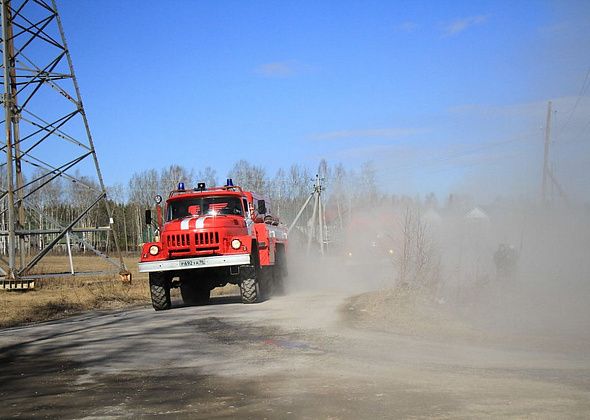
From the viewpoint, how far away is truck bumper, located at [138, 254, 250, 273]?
52.2ft

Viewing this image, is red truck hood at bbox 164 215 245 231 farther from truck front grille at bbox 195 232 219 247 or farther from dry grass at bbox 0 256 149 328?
dry grass at bbox 0 256 149 328

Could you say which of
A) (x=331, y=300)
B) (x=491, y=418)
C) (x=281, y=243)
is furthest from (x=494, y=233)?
(x=491, y=418)

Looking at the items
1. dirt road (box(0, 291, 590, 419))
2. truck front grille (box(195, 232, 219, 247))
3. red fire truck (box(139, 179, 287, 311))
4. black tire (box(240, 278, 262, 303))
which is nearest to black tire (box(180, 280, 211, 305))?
red fire truck (box(139, 179, 287, 311))

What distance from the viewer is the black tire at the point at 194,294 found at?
18.7 metres

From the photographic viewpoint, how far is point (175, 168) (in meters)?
86.2

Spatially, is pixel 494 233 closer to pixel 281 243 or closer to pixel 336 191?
pixel 281 243

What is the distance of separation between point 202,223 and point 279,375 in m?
9.40

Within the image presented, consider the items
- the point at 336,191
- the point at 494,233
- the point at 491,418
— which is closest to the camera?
the point at 491,418

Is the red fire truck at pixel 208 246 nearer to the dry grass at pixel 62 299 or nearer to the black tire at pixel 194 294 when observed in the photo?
the black tire at pixel 194 294

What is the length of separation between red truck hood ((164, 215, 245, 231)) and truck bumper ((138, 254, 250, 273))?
3.06 ft

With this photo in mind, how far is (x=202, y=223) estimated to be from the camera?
16641mm

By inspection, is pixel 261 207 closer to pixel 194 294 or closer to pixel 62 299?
pixel 194 294

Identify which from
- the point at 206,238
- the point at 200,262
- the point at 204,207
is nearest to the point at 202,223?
the point at 206,238

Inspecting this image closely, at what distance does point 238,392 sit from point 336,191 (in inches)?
2707
